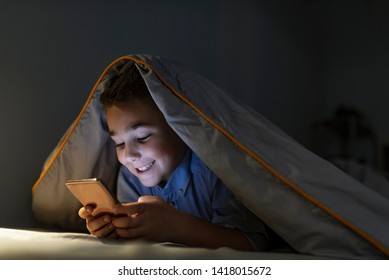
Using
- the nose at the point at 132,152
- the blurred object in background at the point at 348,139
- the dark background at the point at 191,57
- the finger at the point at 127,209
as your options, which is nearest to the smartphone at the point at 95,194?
the finger at the point at 127,209

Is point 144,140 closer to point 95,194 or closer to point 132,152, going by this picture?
point 132,152

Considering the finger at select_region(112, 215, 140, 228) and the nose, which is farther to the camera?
the nose

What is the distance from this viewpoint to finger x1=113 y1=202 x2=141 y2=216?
2.39ft

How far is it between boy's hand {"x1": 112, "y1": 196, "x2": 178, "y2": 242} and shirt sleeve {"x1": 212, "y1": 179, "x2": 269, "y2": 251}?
0.13 metres

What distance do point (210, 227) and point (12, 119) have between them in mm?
629

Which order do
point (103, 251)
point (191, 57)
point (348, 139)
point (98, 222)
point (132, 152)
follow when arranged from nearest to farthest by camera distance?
1. point (103, 251)
2. point (98, 222)
3. point (132, 152)
4. point (191, 57)
5. point (348, 139)

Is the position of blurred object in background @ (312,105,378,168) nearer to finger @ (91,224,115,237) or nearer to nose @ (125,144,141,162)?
nose @ (125,144,141,162)

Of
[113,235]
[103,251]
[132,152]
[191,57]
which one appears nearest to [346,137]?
[191,57]

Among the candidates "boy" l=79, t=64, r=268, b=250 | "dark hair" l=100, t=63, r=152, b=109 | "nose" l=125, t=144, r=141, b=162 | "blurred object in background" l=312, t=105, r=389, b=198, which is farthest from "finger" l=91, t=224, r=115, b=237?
"blurred object in background" l=312, t=105, r=389, b=198

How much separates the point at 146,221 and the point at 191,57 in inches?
38.5

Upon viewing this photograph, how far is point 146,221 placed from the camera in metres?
0.74

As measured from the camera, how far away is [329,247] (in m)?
0.70

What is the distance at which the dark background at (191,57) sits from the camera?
1133mm

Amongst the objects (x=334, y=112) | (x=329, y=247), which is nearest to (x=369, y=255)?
(x=329, y=247)
